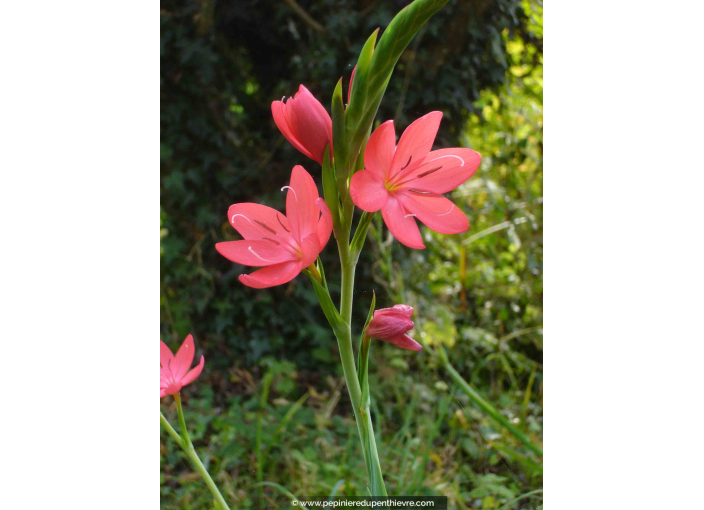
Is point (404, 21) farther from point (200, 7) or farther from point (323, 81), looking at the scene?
point (200, 7)

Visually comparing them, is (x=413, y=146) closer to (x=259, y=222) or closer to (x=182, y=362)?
(x=259, y=222)

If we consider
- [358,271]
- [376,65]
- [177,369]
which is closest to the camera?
[376,65]

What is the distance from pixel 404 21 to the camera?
61 centimetres

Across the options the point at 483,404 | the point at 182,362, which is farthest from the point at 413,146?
the point at 483,404

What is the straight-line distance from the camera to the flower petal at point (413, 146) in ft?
2.29

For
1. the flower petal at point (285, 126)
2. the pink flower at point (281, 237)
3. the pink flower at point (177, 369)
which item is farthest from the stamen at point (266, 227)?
the pink flower at point (177, 369)

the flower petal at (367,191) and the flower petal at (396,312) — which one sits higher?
the flower petal at (367,191)

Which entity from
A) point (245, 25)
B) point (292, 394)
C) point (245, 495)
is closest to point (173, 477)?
point (245, 495)

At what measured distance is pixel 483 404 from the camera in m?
1.16

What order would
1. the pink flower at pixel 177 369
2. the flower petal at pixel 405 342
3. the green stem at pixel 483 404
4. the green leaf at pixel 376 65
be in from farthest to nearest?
the green stem at pixel 483 404, the pink flower at pixel 177 369, the flower petal at pixel 405 342, the green leaf at pixel 376 65

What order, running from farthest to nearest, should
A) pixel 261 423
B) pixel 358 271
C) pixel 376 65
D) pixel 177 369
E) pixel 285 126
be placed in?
pixel 261 423 → pixel 358 271 → pixel 177 369 → pixel 285 126 → pixel 376 65

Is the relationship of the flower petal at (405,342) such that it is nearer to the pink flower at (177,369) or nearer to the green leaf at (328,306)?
the green leaf at (328,306)

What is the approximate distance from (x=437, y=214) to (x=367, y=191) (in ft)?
0.34

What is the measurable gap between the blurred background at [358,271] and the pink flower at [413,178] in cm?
40
